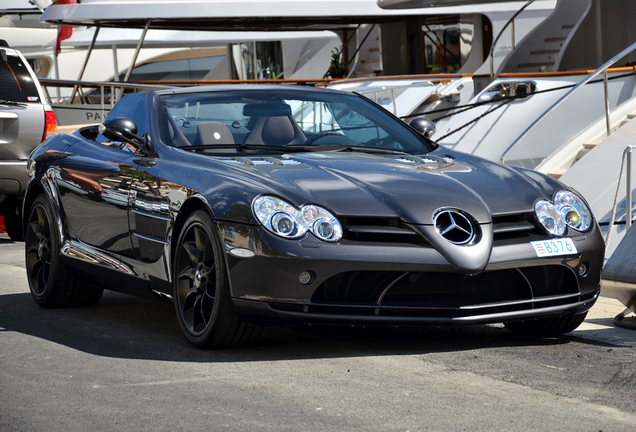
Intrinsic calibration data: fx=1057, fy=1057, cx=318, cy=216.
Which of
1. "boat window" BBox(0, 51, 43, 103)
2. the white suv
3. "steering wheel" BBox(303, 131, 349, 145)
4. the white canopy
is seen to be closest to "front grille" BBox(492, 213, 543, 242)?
"steering wheel" BBox(303, 131, 349, 145)

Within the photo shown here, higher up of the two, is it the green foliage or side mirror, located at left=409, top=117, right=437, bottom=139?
side mirror, located at left=409, top=117, right=437, bottom=139

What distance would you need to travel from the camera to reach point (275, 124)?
6316 mm

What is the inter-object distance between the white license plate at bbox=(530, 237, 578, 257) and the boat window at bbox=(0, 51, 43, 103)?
24.7 ft

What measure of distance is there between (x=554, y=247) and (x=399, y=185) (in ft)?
2.67

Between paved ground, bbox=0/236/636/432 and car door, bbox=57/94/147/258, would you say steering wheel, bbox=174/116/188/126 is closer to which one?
car door, bbox=57/94/147/258

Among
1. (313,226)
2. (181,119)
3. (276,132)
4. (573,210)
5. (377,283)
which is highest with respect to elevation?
(181,119)

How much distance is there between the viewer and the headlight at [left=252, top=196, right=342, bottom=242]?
16.1 feet

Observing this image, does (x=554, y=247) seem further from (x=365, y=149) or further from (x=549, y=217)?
(x=365, y=149)

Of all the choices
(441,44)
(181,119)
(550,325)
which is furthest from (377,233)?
(441,44)

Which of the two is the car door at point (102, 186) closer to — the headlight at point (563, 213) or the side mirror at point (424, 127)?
the side mirror at point (424, 127)

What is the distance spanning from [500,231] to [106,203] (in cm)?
242

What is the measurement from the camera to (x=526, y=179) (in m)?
5.55

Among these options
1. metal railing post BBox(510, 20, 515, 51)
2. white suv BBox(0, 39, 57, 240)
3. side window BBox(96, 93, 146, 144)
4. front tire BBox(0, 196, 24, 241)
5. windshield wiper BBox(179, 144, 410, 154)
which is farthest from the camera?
metal railing post BBox(510, 20, 515, 51)

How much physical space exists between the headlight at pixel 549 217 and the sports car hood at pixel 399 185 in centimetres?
5
